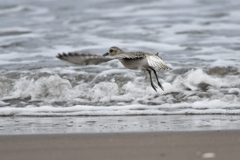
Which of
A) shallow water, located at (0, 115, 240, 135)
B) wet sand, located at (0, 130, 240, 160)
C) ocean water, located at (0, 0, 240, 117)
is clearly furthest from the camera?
ocean water, located at (0, 0, 240, 117)

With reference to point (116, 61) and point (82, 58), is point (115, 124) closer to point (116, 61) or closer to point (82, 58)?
point (82, 58)

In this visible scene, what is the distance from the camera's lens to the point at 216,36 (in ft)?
36.8

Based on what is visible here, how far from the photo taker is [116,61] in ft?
28.5

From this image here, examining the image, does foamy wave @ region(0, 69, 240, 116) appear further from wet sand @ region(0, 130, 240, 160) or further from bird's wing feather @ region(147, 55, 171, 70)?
wet sand @ region(0, 130, 240, 160)

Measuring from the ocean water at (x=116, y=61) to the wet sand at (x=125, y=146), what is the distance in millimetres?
1508

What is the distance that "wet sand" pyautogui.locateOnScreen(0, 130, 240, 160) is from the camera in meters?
3.53

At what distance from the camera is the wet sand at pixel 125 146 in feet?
11.6

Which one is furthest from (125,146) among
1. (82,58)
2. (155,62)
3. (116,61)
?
(116,61)

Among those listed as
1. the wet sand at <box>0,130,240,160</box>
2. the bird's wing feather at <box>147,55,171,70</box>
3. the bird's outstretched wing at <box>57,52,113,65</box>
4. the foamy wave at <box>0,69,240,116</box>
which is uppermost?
the bird's outstretched wing at <box>57,52,113,65</box>

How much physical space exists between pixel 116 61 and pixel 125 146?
16.1 feet

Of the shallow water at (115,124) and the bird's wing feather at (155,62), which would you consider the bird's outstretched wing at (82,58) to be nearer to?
the shallow water at (115,124)

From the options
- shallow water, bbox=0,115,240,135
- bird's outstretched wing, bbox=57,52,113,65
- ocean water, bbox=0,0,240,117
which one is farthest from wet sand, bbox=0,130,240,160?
ocean water, bbox=0,0,240,117

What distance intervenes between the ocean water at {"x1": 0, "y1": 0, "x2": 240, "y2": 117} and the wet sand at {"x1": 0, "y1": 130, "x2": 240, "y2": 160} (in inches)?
59.4

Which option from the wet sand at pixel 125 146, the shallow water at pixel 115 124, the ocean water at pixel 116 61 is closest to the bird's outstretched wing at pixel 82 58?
the shallow water at pixel 115 124
